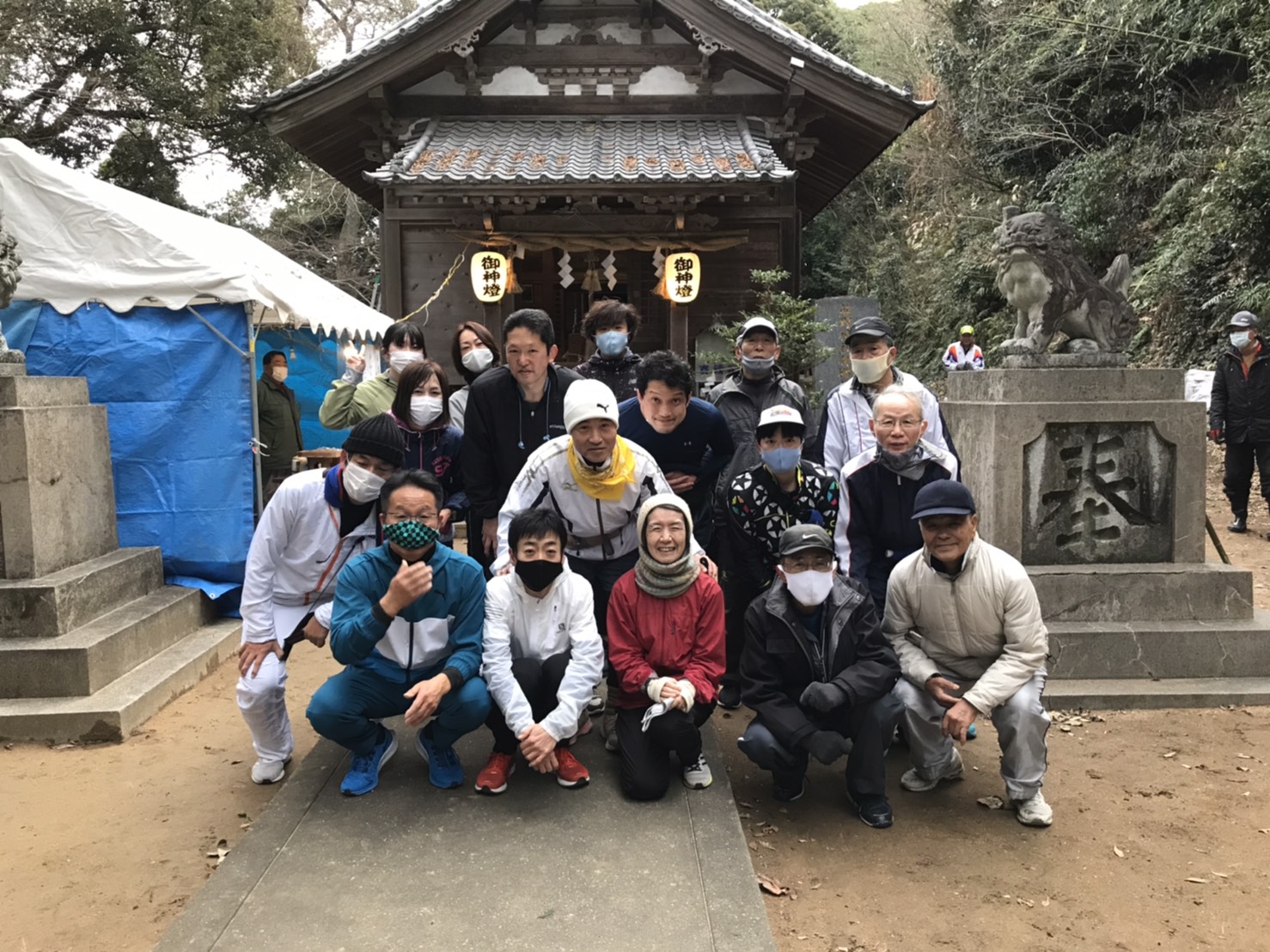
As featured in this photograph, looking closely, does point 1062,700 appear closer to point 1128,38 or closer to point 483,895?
point 483,895

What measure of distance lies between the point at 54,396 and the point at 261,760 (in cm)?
298

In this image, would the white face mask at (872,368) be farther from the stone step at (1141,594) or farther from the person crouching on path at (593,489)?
the stone step at (1141,594)

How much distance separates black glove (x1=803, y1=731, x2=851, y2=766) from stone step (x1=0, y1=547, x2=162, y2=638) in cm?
422

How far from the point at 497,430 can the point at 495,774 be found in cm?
167

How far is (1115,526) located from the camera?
5.41 meters

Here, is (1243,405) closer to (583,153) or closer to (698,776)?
(583,153)

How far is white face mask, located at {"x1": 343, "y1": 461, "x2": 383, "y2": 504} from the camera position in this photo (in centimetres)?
393

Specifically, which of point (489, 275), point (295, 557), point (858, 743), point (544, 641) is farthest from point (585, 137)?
point (858, 743)

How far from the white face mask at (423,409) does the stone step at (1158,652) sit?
368cm

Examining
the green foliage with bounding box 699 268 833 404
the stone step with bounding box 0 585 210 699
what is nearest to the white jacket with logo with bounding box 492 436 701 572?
the stone step with bounding box 0 585 210 699

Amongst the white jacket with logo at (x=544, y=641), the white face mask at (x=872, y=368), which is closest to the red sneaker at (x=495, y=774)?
the white jacket with logo at (x=544, y=641)

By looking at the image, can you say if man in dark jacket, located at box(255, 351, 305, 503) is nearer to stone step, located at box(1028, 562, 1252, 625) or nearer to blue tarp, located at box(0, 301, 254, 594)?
blue tarp, located at box(0, 301, 254, 594)

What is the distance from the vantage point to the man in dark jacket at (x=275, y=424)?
8695 mm

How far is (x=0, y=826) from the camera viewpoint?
388 cm
